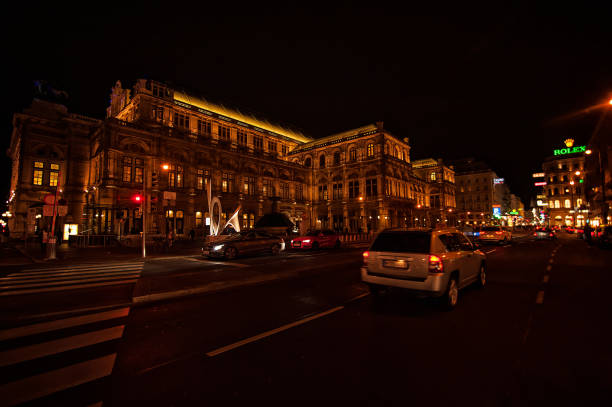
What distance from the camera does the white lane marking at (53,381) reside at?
3162mm

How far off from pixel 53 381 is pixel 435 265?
250 inches

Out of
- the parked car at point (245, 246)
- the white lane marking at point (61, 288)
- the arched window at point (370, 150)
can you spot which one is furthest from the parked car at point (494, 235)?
the arched window at point (370, 150)

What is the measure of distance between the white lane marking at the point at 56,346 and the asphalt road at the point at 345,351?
106 mm

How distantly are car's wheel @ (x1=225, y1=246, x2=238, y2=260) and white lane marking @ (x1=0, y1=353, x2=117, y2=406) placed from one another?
39.4 feet

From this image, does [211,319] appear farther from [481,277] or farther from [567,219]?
[567,219]

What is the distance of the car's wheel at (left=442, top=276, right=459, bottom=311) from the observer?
6.11 m

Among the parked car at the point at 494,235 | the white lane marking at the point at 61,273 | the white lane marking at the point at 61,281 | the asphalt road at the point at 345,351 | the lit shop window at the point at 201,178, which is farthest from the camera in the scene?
the lit shop window at the point at 201,178

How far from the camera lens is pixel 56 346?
458 centimetres

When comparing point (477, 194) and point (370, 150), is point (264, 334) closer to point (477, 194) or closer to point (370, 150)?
point (370, 150)

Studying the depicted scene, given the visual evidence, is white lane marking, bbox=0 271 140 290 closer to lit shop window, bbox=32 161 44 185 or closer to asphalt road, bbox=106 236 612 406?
asphalt road, bbox=106 236 612 406

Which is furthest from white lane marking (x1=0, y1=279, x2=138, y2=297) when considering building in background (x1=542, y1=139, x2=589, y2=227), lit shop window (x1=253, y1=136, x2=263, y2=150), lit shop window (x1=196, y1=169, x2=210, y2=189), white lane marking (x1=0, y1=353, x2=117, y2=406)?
building in background (x1=542, y1=139, x2=589, y2=227)

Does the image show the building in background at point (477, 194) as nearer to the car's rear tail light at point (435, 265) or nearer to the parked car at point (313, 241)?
the parked car at point (313, 241)

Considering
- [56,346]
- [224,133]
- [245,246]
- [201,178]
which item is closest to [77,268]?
[245,246]

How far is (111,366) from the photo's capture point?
387cm
